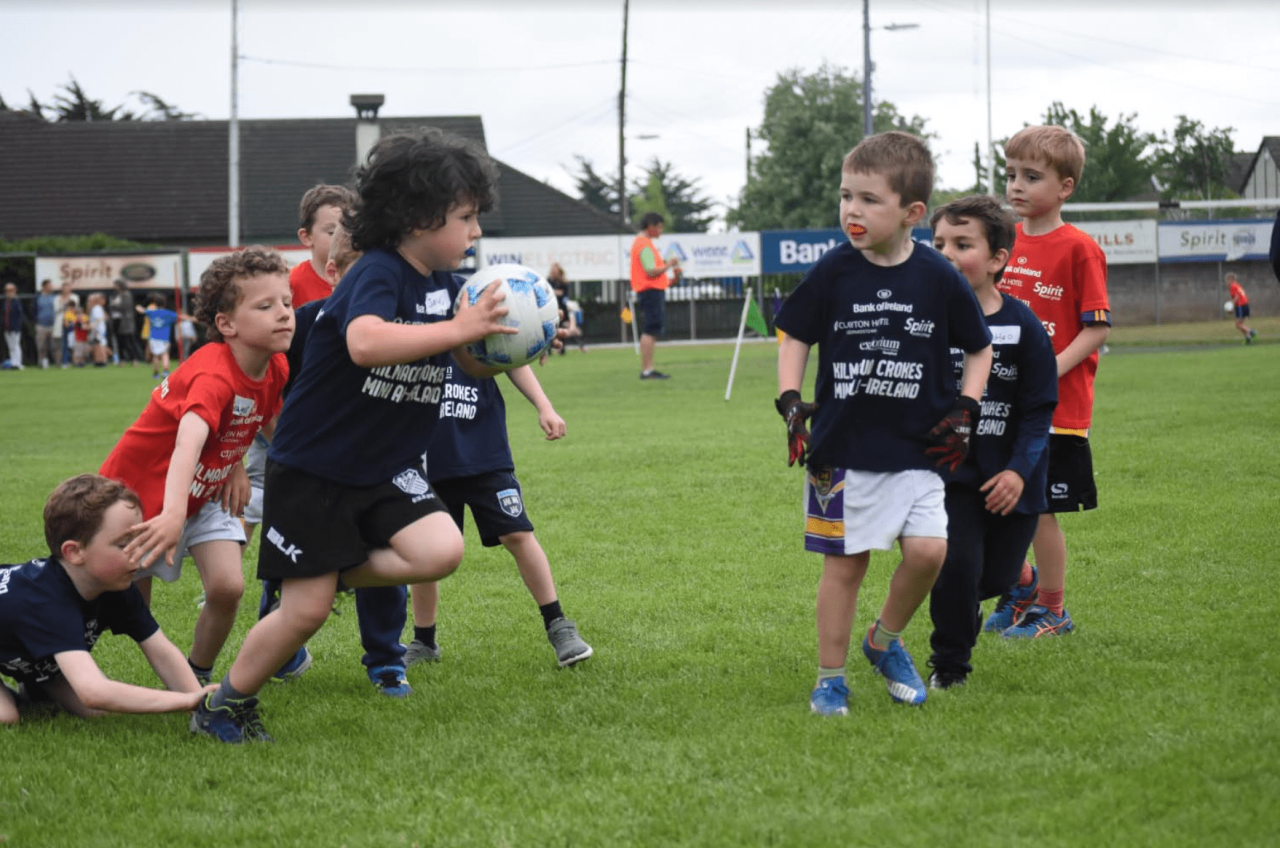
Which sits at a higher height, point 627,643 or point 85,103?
point 85,103

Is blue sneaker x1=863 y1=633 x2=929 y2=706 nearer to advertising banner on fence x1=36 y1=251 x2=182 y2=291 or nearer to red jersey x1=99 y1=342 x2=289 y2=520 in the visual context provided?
red jersey x1=99 y1=342 x2=289 y2=520

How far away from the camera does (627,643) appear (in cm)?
538

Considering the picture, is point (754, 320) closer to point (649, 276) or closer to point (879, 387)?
point (649, 276)

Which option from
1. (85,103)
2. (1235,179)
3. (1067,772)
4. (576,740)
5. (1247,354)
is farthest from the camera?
(1235,179)

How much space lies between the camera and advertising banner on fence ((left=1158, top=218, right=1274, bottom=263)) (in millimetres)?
39594

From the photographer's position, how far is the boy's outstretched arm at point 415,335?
12.3 ft

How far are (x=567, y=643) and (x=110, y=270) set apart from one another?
112 ft

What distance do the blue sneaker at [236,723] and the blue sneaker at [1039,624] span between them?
9.51 feet

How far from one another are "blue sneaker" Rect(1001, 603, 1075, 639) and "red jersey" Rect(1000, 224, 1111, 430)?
768mm

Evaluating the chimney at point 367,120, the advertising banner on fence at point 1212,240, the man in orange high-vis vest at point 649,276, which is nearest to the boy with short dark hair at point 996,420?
the man in orange high-vis vest at point 649,276

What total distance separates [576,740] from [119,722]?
5.46 ft

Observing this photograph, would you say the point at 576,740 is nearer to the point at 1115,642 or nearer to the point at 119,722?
the point at 119,722

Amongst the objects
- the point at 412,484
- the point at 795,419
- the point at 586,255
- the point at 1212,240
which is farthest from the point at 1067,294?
the point at 1212,240

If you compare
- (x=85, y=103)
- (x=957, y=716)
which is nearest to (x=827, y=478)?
(x=957, y=716)
